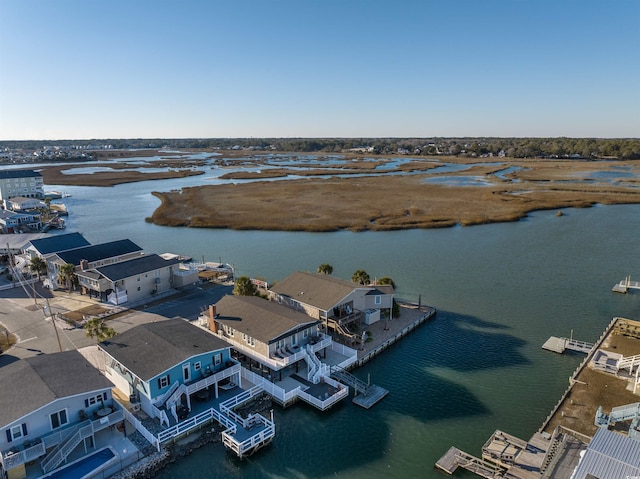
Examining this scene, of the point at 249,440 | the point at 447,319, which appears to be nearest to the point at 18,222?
the point at 249,440

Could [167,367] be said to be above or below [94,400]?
above

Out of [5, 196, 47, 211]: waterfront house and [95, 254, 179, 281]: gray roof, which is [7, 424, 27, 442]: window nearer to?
[95, 254, 179, 281]: gray roof

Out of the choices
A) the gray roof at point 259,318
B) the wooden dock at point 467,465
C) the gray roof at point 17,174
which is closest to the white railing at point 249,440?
the gray roof at point 259,318

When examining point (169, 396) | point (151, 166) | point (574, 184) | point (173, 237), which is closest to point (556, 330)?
point (169, 396)

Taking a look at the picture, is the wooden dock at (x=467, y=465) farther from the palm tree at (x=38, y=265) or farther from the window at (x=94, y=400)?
the palm tree at (x=38, y=265)

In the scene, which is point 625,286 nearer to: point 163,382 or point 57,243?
point 163,382

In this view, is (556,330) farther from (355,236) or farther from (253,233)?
(253,233)

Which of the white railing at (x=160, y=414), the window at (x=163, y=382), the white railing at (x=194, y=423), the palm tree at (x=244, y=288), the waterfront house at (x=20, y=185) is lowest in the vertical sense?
the white railing at (x=194, y=423)
